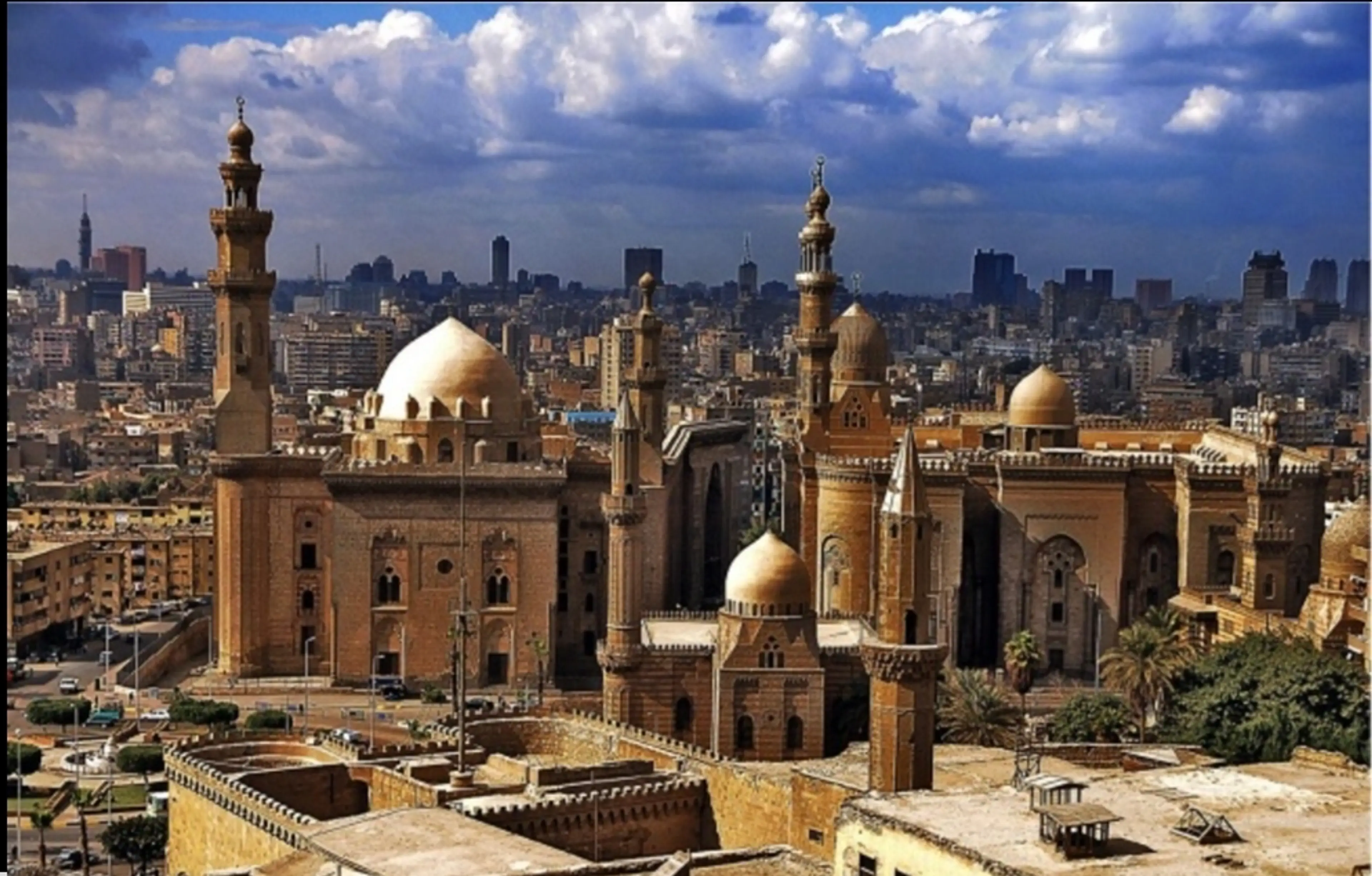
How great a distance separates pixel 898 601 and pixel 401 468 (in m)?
12.6

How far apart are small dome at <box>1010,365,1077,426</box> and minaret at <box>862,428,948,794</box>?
12.8 meters

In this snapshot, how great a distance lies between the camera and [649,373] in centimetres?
3069

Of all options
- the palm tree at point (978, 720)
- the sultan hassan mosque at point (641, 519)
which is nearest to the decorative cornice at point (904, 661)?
the palm tree at point (978, 720)

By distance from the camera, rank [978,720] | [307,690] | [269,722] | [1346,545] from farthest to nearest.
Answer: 1. [307,690]
2. [269,722]
3. [1346,545]
4. [978,720]

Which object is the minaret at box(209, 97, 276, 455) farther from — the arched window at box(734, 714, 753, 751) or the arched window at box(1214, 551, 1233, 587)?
the arched window at box(1214, 551, 1233, 587)

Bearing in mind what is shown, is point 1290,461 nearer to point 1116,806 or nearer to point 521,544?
point 521,544

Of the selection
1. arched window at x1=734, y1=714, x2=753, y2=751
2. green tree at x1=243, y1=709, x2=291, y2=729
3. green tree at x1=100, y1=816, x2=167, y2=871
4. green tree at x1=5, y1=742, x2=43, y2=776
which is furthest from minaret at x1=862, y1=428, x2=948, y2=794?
green tree at x1=5, y1=742, x2=43, y2=776

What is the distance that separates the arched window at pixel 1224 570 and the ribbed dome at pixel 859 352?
615 cm

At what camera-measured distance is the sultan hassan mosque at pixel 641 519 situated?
28172 millimetres

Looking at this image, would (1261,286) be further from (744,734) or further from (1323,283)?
(744,734)

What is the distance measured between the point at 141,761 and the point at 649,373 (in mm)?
9710

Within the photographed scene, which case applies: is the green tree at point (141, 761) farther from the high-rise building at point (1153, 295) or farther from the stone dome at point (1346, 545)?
the high-rise building at point (1153, 295)

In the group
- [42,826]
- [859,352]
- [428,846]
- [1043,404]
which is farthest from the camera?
[859,352]

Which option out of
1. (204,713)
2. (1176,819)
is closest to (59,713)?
(204,713)
